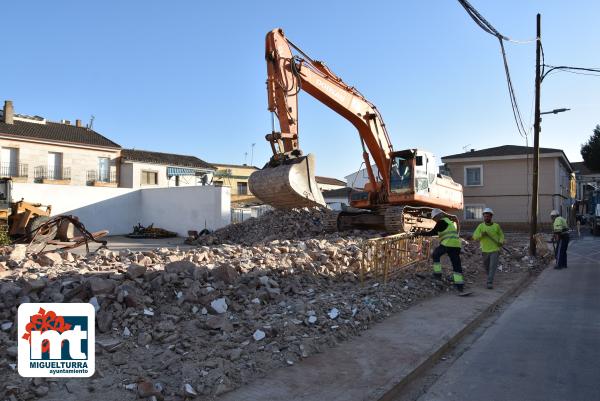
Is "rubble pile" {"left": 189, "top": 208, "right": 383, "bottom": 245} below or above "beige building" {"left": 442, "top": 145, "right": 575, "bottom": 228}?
below

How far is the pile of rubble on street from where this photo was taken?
4.27 m

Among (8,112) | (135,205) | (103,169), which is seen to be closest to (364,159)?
(135,205)

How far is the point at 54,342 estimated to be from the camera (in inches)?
180

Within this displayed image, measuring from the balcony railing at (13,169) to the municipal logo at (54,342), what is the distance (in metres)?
31.3

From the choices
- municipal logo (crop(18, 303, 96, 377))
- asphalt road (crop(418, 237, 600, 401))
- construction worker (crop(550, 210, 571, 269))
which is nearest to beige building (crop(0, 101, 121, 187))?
municipal logo (crop(18, 303, 96, 377))

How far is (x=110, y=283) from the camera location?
20.0 ft

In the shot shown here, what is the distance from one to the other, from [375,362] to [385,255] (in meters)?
3.95

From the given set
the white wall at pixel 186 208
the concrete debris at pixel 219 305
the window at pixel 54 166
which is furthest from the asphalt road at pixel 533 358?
the window at pixel 54 166

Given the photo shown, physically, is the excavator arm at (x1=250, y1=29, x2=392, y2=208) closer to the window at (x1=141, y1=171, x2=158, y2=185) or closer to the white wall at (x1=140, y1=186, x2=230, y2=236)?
the white wall at (x1=140, y1=186, x2=230, y2=236)

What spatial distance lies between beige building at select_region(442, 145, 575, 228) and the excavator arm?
67.5 feet

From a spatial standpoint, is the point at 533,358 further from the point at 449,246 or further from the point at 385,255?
the point at 449,246

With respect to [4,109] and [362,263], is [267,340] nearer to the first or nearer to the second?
[362,263]

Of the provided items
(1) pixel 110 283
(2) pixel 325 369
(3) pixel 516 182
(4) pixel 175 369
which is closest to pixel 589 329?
(2) pixel 325 369

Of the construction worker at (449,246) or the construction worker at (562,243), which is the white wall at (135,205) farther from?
the construction worker at (449,246)
